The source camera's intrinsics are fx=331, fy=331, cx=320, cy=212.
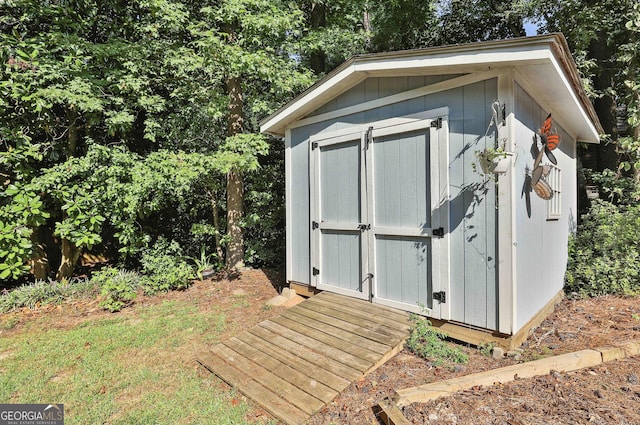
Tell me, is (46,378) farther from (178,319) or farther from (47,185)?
(47,185)

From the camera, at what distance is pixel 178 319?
174 inches

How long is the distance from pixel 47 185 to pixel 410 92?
542 centimetres

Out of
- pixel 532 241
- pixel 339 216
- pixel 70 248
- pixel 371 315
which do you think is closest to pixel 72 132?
pixel 70 248

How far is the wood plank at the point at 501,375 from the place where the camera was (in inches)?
89.1

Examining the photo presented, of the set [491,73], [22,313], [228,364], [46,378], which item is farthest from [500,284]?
[22,313]

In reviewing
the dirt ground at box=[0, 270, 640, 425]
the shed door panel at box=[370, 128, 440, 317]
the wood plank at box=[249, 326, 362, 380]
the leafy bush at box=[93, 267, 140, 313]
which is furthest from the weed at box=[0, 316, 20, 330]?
the shed door panel at box=[370, 128, 440, 317]

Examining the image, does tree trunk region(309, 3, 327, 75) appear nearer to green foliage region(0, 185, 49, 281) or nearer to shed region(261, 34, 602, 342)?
shed region(261, 34, 602, 342)

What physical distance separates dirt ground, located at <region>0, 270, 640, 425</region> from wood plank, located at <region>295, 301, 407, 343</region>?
0.67ft

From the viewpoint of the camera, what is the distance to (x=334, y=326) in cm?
346

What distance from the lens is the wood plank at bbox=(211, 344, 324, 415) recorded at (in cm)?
243

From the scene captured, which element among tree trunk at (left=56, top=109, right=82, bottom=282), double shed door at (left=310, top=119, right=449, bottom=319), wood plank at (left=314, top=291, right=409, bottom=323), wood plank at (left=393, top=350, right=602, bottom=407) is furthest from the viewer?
tree trunk at (left=56, top=109, right=82, bottom=282)

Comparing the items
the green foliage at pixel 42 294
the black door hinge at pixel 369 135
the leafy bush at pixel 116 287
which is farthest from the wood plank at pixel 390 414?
the green foliage at pixel 42 294

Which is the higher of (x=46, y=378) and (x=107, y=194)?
(x=107, y=194)

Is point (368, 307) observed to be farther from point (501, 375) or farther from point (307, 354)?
point (501, 375)
